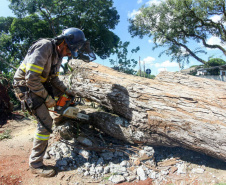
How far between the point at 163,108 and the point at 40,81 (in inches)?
81.9

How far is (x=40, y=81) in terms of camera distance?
8.26 feet

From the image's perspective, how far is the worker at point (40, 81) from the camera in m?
2.29

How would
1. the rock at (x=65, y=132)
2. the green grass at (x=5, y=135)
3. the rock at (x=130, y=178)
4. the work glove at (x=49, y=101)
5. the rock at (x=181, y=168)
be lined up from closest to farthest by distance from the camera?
the rock at (x=130, y=178), the rock at (x=181, y=168), the work glove at (x=49, y=101), the rock at (x=65, y=132), the green grass at (x=5, y=135)

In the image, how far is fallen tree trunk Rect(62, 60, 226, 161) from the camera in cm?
225

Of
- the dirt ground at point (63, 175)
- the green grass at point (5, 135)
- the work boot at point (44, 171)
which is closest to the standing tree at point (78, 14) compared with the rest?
the green grass at point (5, 135)

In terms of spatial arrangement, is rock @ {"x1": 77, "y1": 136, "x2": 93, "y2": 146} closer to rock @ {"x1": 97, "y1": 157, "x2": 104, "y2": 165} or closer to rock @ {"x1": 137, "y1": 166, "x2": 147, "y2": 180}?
rock @ {"x1": 97, "y1": 157, "x2": 104, "y2": 165}

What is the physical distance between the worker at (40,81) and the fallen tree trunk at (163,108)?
3.15ft

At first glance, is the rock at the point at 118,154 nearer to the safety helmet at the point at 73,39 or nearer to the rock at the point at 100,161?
the rock at the point at 100,161

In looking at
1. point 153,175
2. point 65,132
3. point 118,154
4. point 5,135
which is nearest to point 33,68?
point 65,132

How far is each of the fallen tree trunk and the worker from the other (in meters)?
0.96

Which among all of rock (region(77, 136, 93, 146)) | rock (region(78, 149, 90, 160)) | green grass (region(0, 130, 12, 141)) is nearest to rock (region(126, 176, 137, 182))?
rock (region(78, 149, 90, 160))

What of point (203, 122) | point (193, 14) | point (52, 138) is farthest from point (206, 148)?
point (193, 14)

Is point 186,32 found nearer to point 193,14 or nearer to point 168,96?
point 193,14

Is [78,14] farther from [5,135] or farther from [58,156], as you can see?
[58,156]
